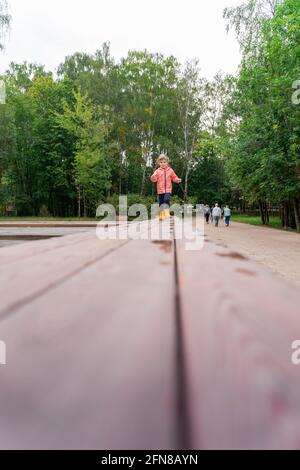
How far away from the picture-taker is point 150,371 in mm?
307

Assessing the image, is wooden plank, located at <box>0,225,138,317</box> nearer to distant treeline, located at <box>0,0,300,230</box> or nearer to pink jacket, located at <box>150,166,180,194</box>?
pink jacket, located at <box>150,166,180,194</box>

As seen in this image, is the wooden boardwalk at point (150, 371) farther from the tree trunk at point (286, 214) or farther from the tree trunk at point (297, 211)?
the tree trunk at point (286, 214)

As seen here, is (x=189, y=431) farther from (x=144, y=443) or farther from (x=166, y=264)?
(x=166, y=264)

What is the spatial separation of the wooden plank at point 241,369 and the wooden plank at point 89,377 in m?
0.02

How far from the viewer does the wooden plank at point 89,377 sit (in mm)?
244

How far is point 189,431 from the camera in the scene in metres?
0.24

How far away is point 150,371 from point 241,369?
8cm

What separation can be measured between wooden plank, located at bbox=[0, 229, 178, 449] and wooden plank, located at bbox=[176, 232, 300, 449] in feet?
0.07

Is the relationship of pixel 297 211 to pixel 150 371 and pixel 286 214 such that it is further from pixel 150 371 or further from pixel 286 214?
pixel 150 371

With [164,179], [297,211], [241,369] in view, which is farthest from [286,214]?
[241,369]

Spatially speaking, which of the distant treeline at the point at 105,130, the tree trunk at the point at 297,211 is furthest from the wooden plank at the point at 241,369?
the distant treeline at the point at 105,130

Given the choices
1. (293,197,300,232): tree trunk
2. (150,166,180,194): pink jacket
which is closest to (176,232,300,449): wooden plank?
(150,166,180,194): pink jacket
